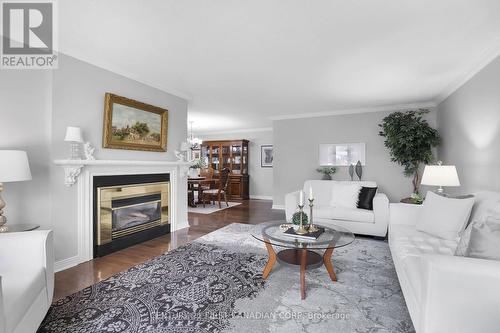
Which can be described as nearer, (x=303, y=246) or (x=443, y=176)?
(x=303, y=246)

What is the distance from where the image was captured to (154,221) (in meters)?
3.92

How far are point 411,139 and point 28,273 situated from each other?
5.20 metres

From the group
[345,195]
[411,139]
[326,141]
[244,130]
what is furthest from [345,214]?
[244,130]

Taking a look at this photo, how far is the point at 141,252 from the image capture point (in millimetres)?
3240

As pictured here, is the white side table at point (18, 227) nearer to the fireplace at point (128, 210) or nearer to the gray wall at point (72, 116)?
the gray wall at point (72, 116)

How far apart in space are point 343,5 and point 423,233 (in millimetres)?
2225

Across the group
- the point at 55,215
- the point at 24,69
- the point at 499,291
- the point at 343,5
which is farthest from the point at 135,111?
the point at 499,291

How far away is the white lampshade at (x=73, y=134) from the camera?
265 centimetres

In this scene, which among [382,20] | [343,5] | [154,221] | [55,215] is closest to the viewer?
[343,5]

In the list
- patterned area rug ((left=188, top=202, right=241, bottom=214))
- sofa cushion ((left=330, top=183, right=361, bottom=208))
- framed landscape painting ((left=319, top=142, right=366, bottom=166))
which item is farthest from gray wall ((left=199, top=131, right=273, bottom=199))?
sofa cushion ((left=330, top=183, right=361, bottom=208))

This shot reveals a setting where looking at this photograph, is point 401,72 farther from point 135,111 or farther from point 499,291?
point 135,111

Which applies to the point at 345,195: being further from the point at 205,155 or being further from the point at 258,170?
the point at 205,155

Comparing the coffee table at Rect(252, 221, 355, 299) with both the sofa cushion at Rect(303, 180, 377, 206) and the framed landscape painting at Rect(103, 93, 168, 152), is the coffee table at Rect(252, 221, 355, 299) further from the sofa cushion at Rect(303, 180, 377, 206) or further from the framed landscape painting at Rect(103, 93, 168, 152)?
the framed landscape painting at Rect(103, 93, 168, 152)

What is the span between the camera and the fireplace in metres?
3.12
